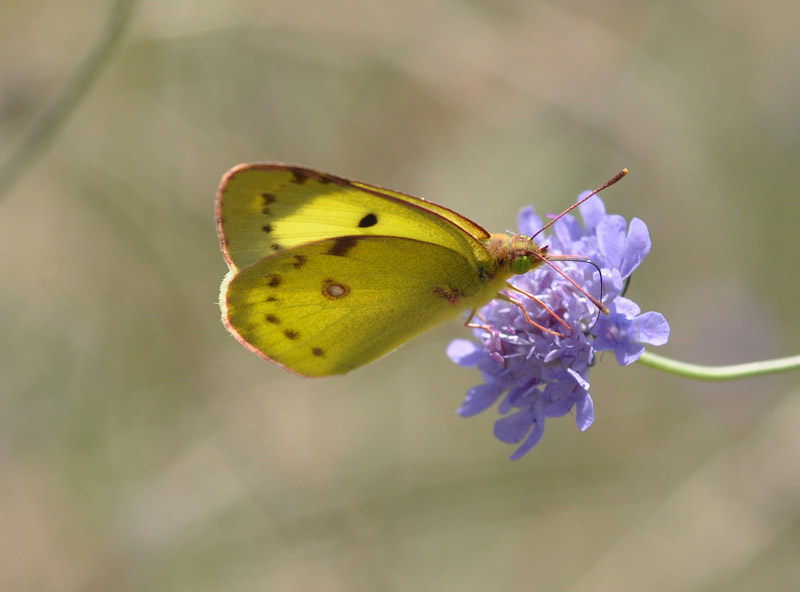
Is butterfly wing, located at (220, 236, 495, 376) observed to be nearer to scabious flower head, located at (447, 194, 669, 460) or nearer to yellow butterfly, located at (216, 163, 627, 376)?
yellow butterfly, located at (216, 163, 627, 376)

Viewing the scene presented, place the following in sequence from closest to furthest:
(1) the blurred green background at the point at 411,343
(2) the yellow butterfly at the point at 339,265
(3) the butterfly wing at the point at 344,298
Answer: (2) the yellow butterfly at the point at 339,265 → (3) the butterfly wing at the point at 344,298 → (1) the blurred green background at the point at 411,343

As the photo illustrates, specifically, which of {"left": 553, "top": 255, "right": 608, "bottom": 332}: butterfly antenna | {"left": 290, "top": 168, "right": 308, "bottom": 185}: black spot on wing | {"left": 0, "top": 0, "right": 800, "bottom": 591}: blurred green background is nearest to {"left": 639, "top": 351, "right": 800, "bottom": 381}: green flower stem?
{"left": 553, "top": 255, "right": 608, "bottom": 332}: butterfly antenna

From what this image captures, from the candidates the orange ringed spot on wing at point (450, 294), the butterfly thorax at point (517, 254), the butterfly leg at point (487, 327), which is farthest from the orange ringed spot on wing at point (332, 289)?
the butterfly thorax at point (517, 254)

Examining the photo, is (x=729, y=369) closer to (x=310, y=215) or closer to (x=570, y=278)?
(x=570, y=278)

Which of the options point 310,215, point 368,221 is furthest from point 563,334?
point 310,215

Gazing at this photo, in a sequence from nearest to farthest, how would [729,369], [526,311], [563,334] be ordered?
[729,369], [563,334], [526,311]

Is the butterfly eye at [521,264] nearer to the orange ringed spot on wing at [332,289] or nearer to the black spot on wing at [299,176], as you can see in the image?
the orange ringed spot on wing at [332,289]
